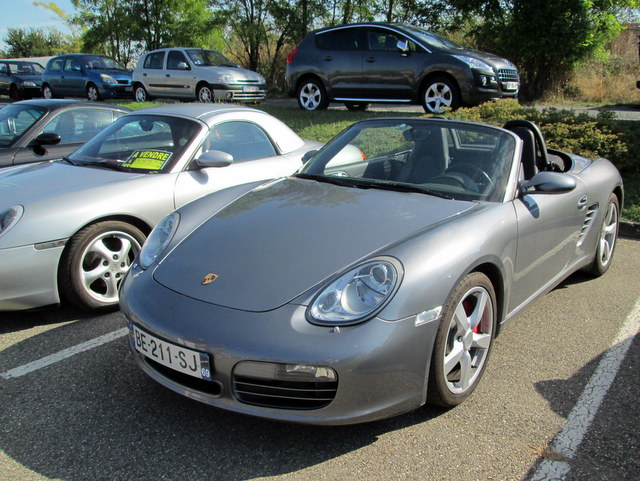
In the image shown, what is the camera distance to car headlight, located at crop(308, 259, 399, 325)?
2.37 m

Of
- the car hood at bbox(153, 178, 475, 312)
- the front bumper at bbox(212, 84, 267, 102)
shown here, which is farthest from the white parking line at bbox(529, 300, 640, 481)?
the front bumper at bbox(212, 84, 267, 102)

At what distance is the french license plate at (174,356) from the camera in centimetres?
239

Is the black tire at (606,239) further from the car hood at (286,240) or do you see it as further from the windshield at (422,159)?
the car hood at (286,240)

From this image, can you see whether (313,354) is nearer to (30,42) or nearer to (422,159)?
(422,159)

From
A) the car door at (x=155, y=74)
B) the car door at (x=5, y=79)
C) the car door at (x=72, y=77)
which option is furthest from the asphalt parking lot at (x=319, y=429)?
the car door at (x=5, y=79)

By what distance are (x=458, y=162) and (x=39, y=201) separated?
2.67 m

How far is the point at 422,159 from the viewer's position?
3.61 m

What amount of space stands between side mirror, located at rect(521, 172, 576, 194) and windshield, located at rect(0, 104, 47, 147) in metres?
5.00

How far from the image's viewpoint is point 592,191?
4.09 metres

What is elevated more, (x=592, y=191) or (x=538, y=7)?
(x=538, y=7)

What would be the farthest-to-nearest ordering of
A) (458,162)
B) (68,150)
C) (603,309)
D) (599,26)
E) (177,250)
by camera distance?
(599,26) < (68,150) < (603,309) < (458,162) < (177,250)

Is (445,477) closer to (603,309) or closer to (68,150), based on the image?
(603,309)

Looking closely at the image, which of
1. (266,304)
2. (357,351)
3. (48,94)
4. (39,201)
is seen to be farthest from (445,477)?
(48,94)

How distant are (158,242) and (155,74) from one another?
45.0ft
